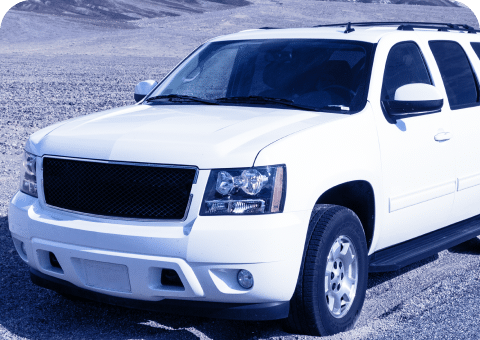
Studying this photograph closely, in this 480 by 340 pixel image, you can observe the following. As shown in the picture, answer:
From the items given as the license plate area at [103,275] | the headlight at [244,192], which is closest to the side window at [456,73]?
the headlight at [244,192]

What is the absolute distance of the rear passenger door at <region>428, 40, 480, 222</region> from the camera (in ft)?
16.7

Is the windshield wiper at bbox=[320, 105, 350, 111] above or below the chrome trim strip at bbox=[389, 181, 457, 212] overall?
above

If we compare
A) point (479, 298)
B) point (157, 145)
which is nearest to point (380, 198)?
point (479, 298)

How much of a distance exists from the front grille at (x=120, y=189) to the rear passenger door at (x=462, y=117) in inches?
95.0

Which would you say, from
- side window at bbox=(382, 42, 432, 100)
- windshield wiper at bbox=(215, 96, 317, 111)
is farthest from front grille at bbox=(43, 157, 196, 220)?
side window at bbox=(382, 42, 432, 100)

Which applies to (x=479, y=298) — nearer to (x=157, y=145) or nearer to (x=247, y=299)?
(x=247, y=299)

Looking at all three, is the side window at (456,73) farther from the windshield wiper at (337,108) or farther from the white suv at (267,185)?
the windshield wiper at (337,108)

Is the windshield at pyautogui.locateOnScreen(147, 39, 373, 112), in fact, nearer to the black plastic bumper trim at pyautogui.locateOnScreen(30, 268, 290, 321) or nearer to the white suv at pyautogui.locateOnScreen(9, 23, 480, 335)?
the white suv at pyautogui.locateOnScreen(9, 23, 480, 335)

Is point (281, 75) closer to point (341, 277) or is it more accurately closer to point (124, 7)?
point (341, 277)

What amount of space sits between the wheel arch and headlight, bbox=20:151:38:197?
1715 millimetres

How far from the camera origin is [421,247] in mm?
4797

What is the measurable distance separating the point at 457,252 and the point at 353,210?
7.40 ft

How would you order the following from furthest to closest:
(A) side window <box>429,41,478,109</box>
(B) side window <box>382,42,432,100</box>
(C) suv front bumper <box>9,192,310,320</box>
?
1. (A) side window <box>429,41,478,109</box>
2. (B) side window <box>382,42,432,100</box>
3. (C) suv front bumper <box>9,192,310,320</box>

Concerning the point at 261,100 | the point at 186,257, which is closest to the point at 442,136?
the point at 261,100
